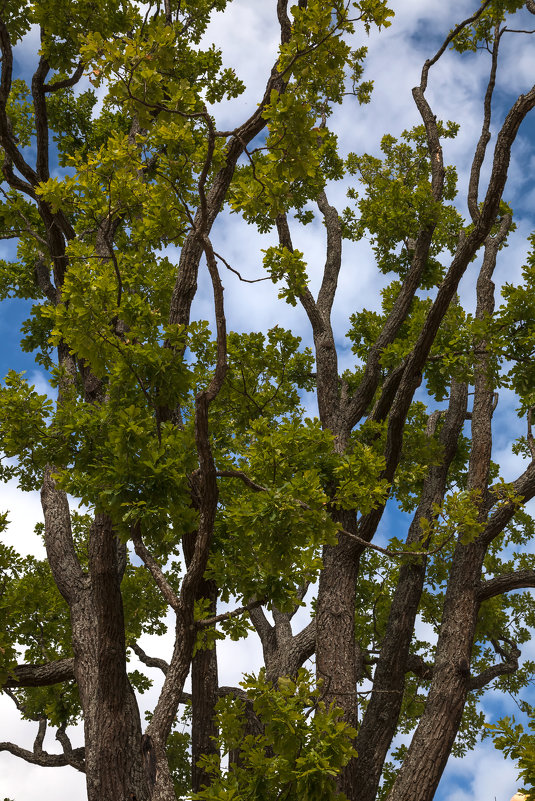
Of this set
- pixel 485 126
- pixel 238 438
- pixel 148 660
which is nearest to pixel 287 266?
pixel 238 438

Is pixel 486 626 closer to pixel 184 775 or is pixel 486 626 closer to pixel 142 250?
pixel 184 775

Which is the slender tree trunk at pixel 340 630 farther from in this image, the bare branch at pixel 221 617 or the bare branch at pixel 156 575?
the bare branch at pixel 156 575

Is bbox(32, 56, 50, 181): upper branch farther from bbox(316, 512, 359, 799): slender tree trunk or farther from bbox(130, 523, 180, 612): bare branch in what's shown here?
bbox(316, 512, 359, 799): slender tree trunk

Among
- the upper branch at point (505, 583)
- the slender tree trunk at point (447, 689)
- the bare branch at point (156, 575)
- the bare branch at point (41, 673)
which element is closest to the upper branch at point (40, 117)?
the bare branch at point (156, 575)

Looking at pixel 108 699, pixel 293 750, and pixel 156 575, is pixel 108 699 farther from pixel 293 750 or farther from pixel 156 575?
pixel 293 750

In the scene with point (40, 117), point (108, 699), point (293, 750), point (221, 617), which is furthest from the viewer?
point (40, 117)

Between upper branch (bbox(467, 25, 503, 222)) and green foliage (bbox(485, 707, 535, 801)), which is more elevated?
upper branch (bbox(467, 25, 503, 222))

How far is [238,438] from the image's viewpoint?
9.72 m

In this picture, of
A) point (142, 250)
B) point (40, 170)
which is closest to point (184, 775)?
point (142, 250)

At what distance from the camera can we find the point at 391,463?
28.8 feet

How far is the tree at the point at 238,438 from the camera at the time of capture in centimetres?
638

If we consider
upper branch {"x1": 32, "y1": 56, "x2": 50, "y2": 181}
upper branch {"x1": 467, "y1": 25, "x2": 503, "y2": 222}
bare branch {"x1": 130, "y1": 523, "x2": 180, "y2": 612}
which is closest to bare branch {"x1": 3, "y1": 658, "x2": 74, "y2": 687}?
bare branch {"x1": 130, "y1": 523, "x2": 180, "y2": 612}

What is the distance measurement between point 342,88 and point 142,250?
6.96 metres

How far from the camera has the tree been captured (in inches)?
251
